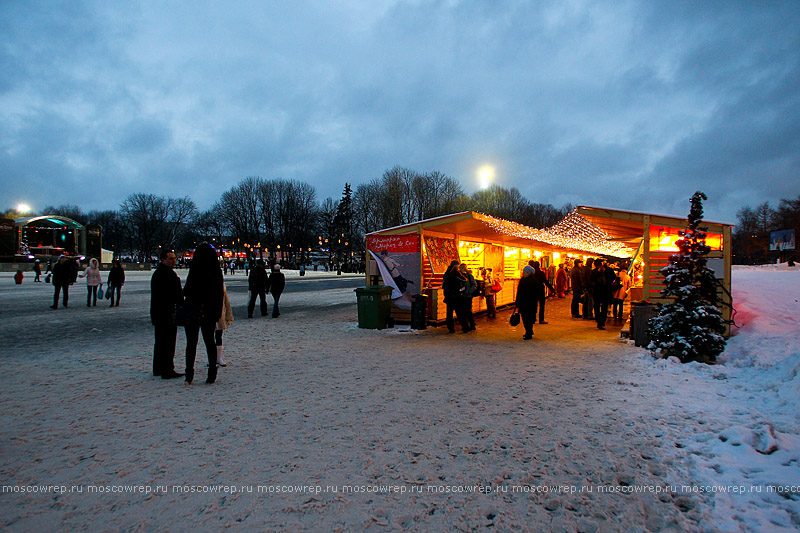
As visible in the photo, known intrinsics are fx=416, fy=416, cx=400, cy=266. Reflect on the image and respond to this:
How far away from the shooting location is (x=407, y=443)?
3859 millimetres

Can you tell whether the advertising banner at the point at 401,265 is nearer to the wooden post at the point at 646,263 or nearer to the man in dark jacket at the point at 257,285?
the man in dark jacket at the point at 257,285

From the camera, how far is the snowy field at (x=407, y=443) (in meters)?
2.80

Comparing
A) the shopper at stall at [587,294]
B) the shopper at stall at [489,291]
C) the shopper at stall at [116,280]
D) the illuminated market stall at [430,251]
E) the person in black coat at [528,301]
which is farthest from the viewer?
the shopper at stall at [116,280]

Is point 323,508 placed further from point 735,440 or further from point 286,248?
point 286,248

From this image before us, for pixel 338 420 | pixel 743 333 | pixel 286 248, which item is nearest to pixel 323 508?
pixel 338 420

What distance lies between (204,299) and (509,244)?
13071mm

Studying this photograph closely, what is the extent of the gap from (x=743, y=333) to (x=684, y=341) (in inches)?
101

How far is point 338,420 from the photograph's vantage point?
4.42 m

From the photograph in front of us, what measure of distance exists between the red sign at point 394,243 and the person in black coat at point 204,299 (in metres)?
6.28

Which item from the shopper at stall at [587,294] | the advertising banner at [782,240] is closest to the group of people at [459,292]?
the shopper at stall at [587,294]

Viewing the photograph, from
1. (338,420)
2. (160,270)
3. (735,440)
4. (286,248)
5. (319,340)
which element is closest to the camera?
(735,440)

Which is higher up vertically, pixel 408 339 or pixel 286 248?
pixel 286 248

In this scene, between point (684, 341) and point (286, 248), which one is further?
point (286, 248)

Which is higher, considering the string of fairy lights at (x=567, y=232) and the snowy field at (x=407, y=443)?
the string of fairy lights at (x=567, y=232)
